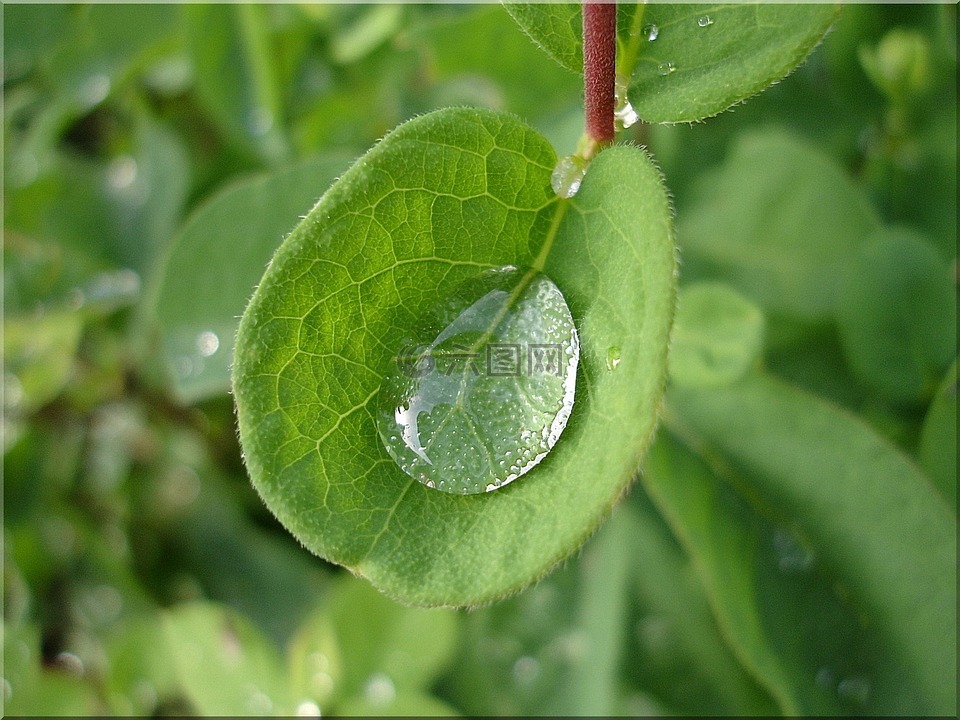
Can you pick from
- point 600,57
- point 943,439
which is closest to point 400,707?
point 943,439

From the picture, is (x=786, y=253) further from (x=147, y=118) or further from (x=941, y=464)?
(x=147, y=118)

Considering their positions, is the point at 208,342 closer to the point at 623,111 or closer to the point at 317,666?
the point at 317,666

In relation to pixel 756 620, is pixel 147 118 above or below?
above

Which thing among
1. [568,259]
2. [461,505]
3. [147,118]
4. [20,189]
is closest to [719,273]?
[568,259]

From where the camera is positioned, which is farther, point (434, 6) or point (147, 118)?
point (147, 118)

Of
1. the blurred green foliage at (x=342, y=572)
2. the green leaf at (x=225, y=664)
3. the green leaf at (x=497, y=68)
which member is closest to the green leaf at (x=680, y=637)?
the blurred green foliage at (x=342, y=572)
